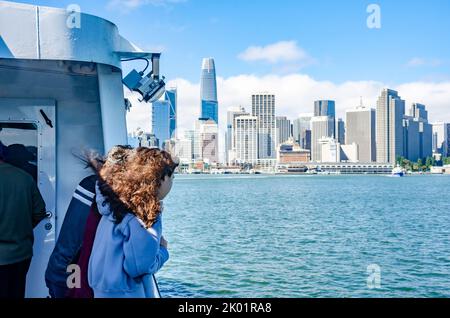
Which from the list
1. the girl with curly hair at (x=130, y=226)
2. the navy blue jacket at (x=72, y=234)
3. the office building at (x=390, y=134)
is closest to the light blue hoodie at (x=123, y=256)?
the girl with curly hair at (x=130, y=226)

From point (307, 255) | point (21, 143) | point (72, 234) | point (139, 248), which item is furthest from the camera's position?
point (307, 255)

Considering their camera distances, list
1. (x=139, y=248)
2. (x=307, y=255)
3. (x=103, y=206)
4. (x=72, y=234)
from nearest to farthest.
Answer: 1. (x=139, y=248)
2. (x=103, y=206)
3. (x=72, y=234)
4. (x=307, y=255)

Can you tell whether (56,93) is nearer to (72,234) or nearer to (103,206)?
(72,234)

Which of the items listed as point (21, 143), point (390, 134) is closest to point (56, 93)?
point (21, 143)

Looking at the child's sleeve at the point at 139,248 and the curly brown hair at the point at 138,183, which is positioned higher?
the curly brown hair at the point at 138,183

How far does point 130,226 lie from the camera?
6.04 feet

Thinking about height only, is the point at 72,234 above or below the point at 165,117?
below

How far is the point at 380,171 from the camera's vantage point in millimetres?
66438

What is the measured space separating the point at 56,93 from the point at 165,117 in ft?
2.53

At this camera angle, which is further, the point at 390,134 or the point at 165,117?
the point at 390,134

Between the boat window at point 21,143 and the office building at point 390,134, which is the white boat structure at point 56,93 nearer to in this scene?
the boat window at point 21,143

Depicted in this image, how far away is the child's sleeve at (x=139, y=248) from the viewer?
182 centimetres

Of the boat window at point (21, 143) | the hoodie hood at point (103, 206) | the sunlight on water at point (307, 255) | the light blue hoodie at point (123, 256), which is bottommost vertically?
the sunlight on water at point (307, 255)
